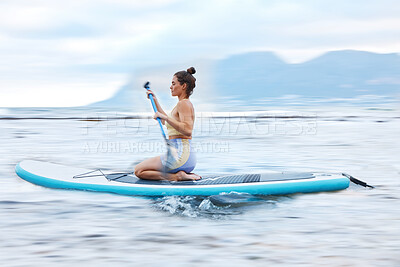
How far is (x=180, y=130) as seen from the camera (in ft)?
17.9

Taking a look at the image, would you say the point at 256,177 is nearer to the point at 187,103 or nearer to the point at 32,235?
the point at 187,103

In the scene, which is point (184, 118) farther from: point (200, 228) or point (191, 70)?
point (200, 228)

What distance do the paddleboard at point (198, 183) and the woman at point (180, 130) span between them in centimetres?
12

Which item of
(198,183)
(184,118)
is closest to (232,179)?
(198,183)

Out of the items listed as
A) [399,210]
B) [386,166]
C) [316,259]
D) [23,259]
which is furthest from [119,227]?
[386,166]

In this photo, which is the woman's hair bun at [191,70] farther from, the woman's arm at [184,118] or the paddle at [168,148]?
the paddle at [168,148]

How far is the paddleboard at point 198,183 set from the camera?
5.67 meters

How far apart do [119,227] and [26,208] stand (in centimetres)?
139

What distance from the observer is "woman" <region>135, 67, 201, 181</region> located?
17.8ft


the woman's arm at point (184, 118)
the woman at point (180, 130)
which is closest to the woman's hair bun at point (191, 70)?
the woman at point (180, 130)

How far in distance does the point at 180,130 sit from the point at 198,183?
2.30 ft

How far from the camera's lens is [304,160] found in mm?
10719

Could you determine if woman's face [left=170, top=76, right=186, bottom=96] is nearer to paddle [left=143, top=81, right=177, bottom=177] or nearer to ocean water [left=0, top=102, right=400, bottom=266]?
paddle [left=143, top=81, right=177, bottom=177]

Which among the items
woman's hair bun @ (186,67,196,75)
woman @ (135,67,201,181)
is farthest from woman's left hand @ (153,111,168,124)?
woman's hair bun @ (186,67,196,75)
